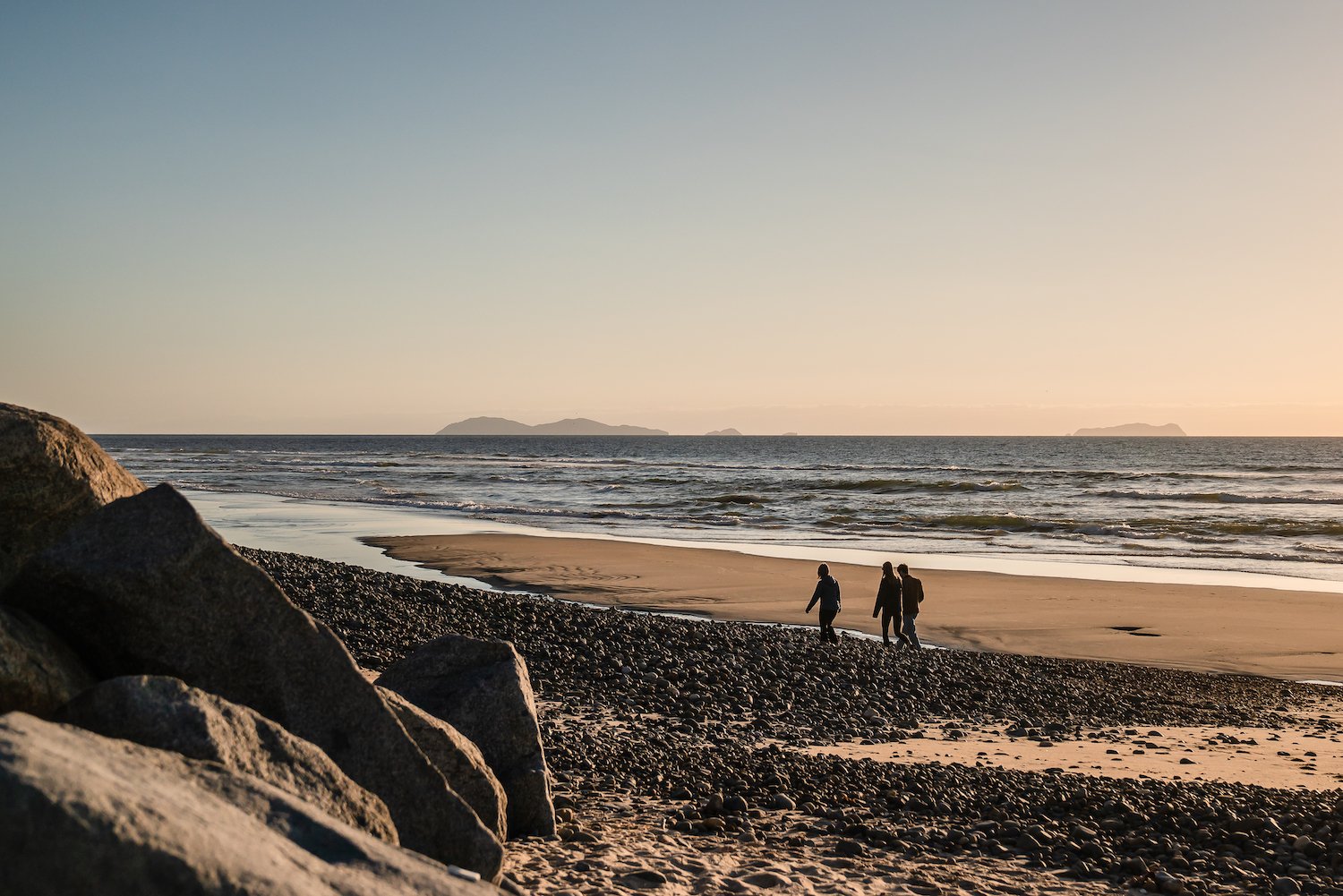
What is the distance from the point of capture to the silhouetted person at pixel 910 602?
56.4ft

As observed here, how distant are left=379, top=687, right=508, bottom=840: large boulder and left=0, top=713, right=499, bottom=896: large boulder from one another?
2.09m

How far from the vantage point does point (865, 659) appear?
15.0 m

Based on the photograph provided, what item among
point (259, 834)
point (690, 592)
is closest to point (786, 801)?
point (259, 834)

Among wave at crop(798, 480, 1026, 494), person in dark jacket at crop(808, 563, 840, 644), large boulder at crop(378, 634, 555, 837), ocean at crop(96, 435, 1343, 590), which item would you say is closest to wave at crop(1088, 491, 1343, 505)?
ocean at crop(96, 435, 1343, 590)

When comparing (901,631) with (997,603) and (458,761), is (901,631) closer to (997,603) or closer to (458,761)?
(997,603)

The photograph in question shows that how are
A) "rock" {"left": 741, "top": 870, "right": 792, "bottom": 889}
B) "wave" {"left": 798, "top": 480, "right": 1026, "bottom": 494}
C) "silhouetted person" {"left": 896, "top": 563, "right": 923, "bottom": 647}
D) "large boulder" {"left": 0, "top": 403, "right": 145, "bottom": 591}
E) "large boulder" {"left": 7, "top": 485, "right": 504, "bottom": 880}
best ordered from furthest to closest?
"wave" {"left": 798, "top": 480, "right": 1026, "bottom": 494}
"silhouetted person" {"left": 896, "top": 563, "right": 923, "bottom": 647}
"rock" {"left": 741, "top": 870, "right": 792, "bottom": 889}
"large boulder" {"left": 0, "top": 403, "right": 145, "bottom": 591}
"large boulder" {"left": 7, "top": 485, "right": 504, "bottom": 880}

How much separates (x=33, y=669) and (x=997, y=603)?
20195mm

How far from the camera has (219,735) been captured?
4.52 meters

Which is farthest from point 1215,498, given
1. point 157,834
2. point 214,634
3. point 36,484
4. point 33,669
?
point 157,834

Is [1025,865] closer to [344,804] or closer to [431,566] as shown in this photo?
[344,804]

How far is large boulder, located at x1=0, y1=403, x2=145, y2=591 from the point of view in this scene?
600cm

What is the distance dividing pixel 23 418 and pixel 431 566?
811 inches

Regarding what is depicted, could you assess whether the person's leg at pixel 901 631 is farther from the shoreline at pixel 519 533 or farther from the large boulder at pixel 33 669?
the large boulder at pixel 33 669

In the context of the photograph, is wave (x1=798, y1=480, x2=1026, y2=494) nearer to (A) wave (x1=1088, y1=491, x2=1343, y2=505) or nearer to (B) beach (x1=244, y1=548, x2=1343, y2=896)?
(A) wave (x1=1088, y1=491, x2=1343, y2=505)
